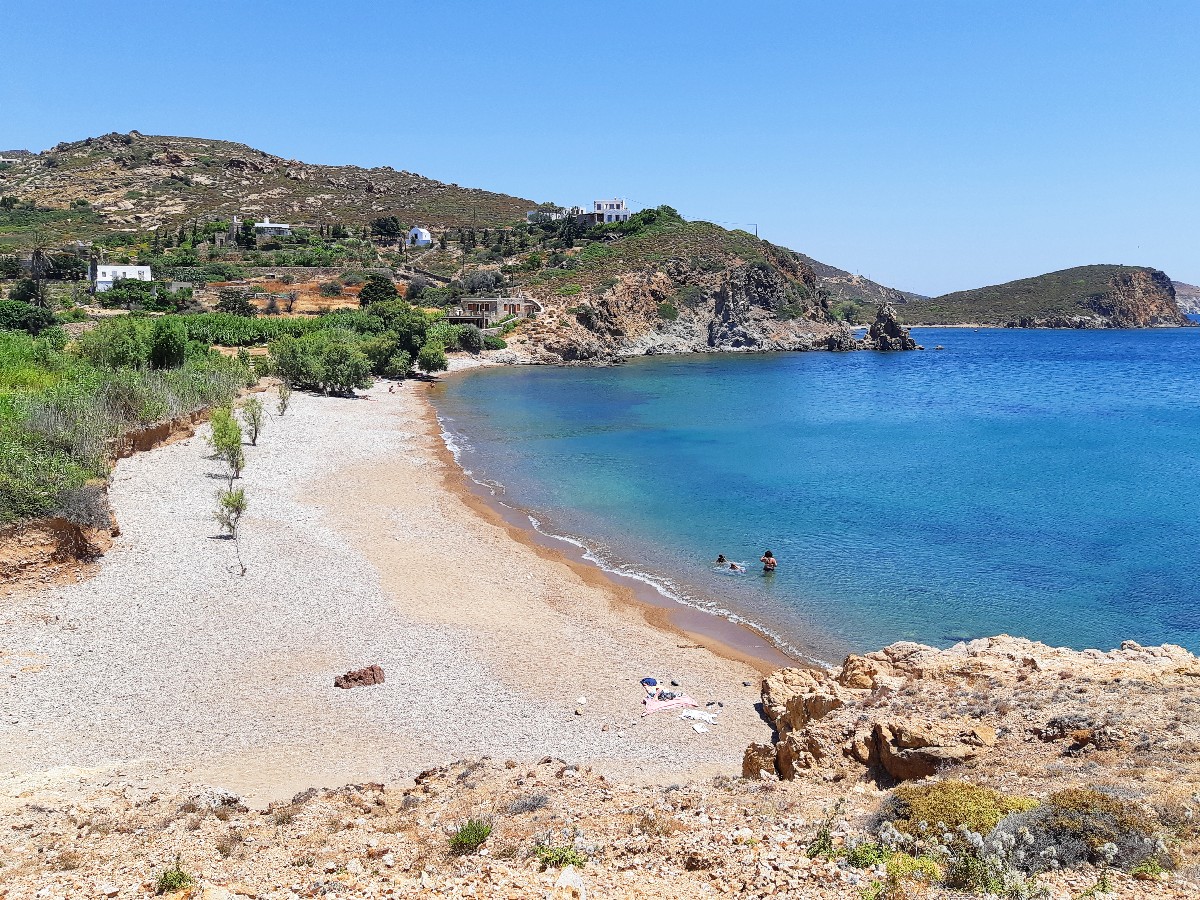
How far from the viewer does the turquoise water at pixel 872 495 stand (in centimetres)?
2230

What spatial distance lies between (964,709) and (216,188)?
151 metres


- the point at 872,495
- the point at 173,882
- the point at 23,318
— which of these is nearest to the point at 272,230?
the point at 23,318

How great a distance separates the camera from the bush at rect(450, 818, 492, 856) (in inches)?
365

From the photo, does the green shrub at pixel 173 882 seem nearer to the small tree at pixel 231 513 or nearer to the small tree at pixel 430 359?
the small tree at pixel 231 513

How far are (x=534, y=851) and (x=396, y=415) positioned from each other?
149 ft

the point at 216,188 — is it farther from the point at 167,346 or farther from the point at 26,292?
the point at 167,346

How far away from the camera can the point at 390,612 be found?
792 inches

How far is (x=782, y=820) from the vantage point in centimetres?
947

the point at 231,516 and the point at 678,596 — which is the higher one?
the point at 231,516

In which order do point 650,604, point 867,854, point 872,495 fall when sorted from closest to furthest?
point 867,854, point 650,604, point 872,495

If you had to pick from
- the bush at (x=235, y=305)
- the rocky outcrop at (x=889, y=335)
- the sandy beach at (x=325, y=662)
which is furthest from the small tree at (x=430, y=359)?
the rocky outcrop at (x=889, y=335)

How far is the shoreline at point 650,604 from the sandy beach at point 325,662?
0.75 ft

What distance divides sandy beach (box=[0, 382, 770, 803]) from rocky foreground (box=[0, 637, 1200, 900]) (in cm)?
113

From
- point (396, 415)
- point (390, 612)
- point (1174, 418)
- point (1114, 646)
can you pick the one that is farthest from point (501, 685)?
point (1174, 418)
